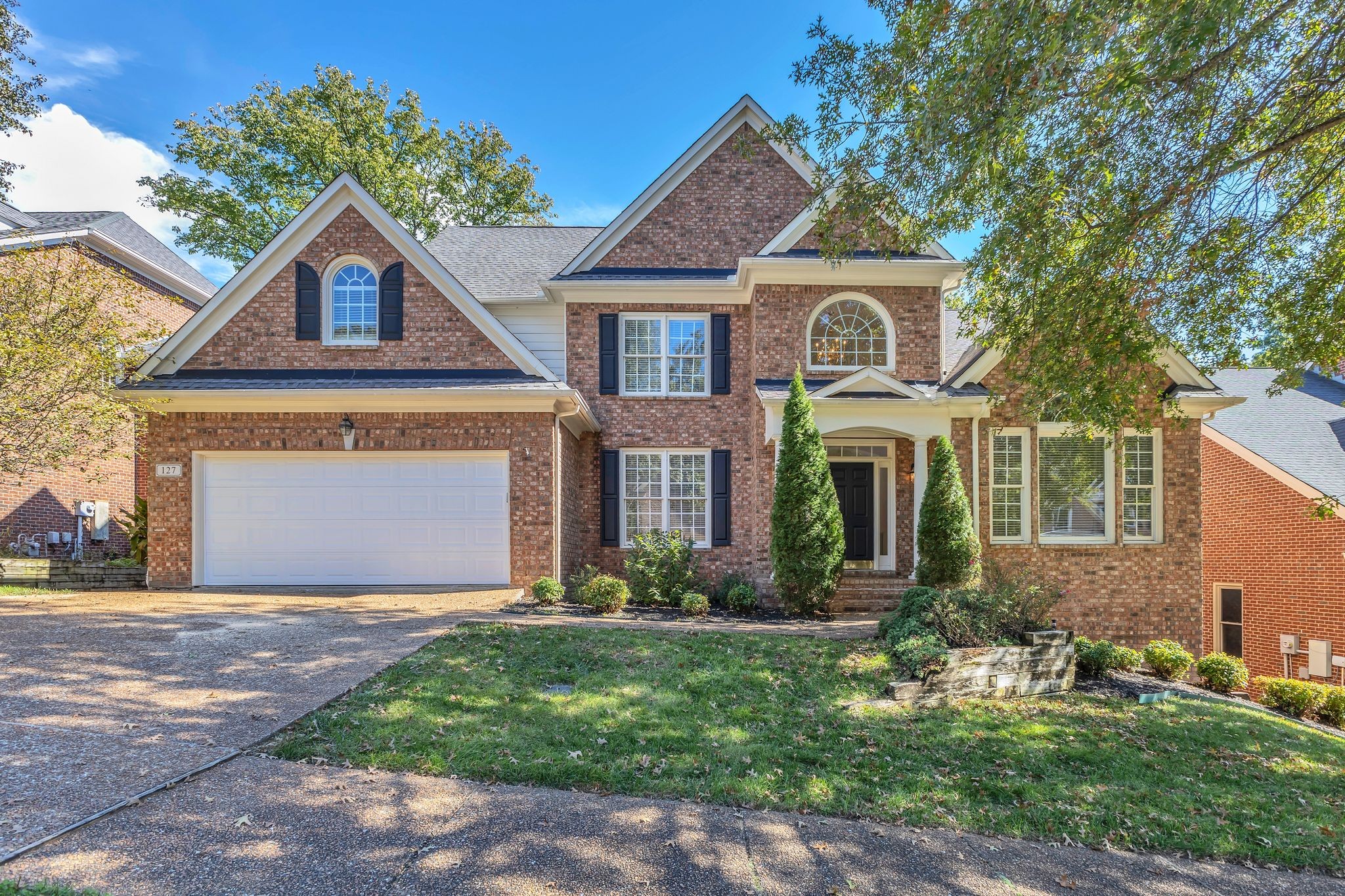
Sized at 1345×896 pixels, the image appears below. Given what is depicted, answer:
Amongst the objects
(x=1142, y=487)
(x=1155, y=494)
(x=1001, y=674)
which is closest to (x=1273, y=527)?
(x=1155, y=494)

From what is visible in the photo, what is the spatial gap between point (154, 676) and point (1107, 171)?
9993mm

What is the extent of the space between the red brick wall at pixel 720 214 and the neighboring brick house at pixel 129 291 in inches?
330

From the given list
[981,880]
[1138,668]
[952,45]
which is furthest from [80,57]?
[1138,668]

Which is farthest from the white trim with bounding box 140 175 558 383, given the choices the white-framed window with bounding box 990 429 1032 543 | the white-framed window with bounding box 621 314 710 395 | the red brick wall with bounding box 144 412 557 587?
the white-framed window with bounding box 990 429 1032 543

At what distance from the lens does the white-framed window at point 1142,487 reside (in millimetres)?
11398

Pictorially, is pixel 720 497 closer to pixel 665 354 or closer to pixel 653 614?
pixel 665 354

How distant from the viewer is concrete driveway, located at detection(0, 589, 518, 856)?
12.3 ft

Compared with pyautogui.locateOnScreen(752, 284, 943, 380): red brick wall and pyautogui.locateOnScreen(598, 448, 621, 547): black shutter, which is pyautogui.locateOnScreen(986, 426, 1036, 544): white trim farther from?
pyautogui.locateOnScreen(598, 448, 621, 547): black shutter

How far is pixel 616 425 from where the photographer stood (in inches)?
496

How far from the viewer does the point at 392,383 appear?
10688 millimetres

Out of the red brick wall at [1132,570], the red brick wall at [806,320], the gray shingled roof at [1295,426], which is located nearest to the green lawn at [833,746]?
the red brick wall at [1132,570]

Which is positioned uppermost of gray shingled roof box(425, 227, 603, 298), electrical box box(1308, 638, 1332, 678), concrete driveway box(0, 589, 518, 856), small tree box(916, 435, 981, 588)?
gray shingled roof box(425, 227, 603, 298)

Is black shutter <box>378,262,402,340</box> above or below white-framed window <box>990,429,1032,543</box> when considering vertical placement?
above

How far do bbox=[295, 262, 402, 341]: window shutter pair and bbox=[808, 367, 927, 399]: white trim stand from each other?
7030 mm
